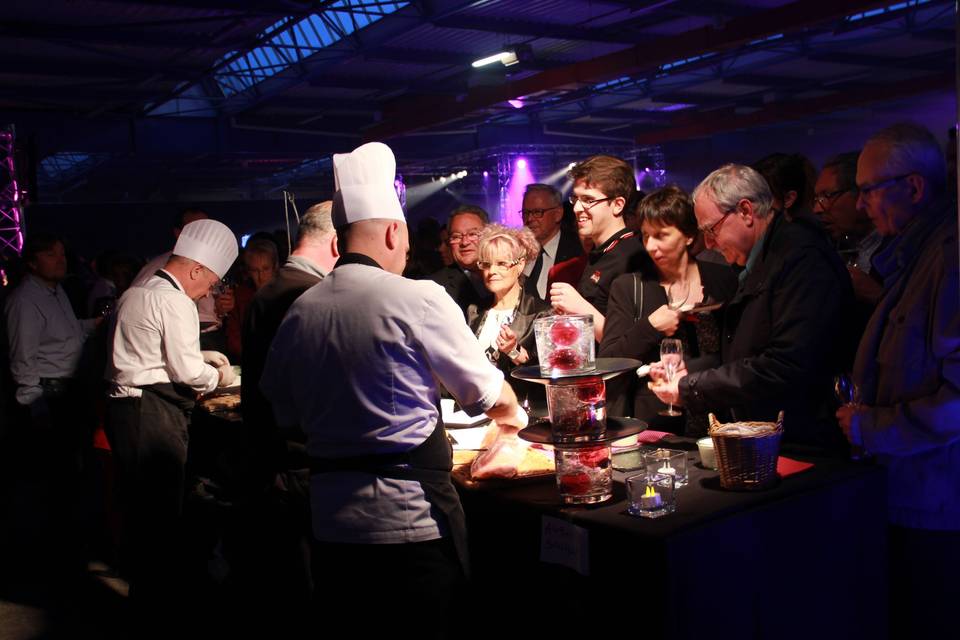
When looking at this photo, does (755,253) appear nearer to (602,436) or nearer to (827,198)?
(602,436)

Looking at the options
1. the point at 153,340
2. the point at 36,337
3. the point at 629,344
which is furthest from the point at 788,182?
the point at 36,337

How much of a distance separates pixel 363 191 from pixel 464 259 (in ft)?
7.84

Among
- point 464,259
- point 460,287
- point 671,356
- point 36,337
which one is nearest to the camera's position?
point 671,356

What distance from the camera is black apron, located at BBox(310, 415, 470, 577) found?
6.77 ft

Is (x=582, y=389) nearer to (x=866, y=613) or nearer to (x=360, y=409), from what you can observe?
(x=360, y=409)

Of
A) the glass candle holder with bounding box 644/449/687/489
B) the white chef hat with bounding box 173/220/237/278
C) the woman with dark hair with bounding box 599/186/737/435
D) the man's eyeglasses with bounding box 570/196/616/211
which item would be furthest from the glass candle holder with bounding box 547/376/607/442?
the white chef hat with bounding box 173/220/237/278

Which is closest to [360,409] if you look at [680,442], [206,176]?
[680,442]

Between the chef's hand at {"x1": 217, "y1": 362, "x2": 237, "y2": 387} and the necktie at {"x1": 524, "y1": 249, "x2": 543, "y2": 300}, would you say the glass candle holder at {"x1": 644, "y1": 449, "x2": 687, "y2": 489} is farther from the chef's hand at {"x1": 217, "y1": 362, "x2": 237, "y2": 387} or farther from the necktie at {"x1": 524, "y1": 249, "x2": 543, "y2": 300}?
the chef's hand at {"x1": 217, "y1": 362, "x2": 237, "y2": 387}

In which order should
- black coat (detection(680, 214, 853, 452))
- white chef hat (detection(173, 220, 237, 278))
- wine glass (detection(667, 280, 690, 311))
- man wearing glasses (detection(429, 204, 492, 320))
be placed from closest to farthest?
black coat (detection(680, 214, 853, 452)) < wine glass (detection(667, 280, 690, 311)) < white chef hat (detection(173, 220, 237, 278)) < man wearing glasses (detection(429, 204, 492, 320))

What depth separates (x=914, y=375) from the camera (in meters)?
2.16

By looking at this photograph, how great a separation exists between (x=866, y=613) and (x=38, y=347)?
4843 millimetres

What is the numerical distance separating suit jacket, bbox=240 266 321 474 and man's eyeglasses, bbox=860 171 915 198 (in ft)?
5.43

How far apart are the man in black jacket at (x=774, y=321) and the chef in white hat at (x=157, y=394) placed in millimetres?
2372

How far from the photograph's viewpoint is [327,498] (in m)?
2.11
